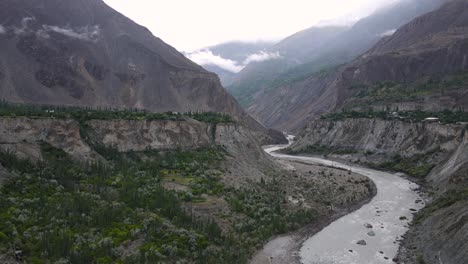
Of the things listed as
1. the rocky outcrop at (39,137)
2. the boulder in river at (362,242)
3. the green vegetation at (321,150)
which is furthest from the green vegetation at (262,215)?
the green vegetation at (321,150)

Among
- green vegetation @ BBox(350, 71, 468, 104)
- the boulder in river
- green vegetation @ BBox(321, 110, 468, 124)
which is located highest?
green vegetation @ BBox(350, 71, 468, 104)

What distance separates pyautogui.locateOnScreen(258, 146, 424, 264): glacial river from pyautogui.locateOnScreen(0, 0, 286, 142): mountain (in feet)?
287

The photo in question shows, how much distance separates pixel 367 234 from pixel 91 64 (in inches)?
4271

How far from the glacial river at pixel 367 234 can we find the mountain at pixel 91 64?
287 ft

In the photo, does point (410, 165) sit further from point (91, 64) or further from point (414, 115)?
point (91, 64)

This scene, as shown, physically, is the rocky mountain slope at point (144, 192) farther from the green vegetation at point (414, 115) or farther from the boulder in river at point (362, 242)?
the green vegetation at point (414, 115)

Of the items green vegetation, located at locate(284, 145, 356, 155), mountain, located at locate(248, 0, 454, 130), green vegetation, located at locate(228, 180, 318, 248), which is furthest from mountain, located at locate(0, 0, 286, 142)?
green vegetation, located at locate(228, 180, 318, 248)

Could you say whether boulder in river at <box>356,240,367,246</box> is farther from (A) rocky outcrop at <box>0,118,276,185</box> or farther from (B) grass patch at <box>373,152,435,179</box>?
(B) grass patch at <box>373,152,435,179</box>

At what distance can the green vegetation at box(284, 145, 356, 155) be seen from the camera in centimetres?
9559

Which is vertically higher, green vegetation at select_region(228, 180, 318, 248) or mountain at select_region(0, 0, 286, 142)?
mountain at select_region(0, 0, 286, 142)

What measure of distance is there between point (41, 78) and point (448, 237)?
110m

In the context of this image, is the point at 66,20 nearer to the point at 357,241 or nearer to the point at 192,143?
the point at 192,143

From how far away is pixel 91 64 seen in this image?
12675 cm

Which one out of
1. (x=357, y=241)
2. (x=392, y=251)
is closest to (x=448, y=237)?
(x=392, y=251)
